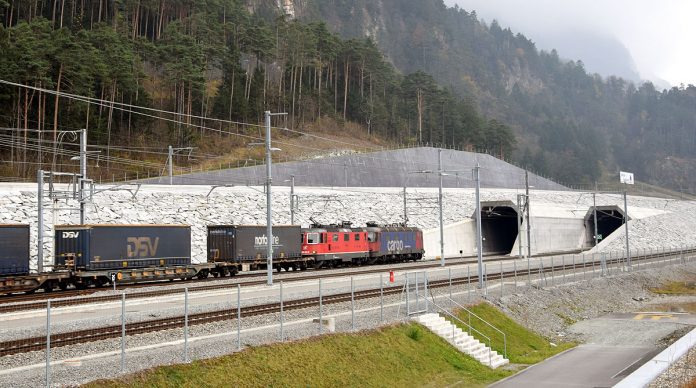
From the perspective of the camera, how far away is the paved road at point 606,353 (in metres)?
25.2

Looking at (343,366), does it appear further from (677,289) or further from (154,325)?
(677,289)

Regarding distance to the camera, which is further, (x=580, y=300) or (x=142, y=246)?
(x=580, y=300)

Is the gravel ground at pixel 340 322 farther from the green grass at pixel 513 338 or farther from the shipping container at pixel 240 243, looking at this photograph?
the shipping container at pixel 240 243

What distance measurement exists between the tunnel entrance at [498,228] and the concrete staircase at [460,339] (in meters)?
56.4

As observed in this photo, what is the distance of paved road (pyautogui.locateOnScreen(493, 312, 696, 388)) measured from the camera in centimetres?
2516

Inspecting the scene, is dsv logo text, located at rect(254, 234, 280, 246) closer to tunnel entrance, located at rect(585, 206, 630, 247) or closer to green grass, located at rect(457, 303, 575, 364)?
green grass, located at rect(457, 303, 575, 364)

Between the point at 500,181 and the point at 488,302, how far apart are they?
7513 centimetres

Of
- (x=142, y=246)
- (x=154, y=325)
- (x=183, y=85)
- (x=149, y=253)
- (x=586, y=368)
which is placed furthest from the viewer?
(x=183, y=85)

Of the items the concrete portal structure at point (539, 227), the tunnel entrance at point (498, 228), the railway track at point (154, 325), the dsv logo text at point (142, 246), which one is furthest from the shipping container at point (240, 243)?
the tunnel entrance at point (498, 228)

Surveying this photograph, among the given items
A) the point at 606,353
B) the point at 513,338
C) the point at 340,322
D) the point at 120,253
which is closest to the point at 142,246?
the point at 120,253

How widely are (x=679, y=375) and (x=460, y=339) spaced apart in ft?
31.4

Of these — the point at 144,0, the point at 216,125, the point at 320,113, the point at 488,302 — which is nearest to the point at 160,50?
the point at 216,125

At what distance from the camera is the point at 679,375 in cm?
2162

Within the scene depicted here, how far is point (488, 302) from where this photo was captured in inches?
1476
